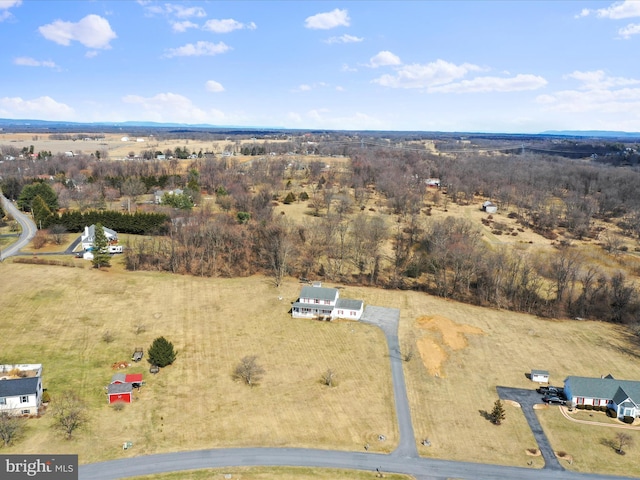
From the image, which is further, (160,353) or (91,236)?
(91,236)

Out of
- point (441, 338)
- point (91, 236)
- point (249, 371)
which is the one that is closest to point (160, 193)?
point (91, 236)

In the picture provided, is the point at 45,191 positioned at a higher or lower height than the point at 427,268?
Result: higher

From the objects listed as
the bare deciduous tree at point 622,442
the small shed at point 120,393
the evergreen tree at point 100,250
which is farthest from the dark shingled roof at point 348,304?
the evergreen tree at point 100,250

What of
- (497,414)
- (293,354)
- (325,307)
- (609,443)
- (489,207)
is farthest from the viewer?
(489,207)

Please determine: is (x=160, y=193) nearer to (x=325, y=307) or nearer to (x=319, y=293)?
(x=319, y=293)

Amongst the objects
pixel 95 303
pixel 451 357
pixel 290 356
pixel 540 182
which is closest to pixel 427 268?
pixel 451 357

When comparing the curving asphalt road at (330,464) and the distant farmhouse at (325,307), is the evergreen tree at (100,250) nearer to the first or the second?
the distant farmhouse at (325,307)

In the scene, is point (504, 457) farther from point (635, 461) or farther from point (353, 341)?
point (353, 341)

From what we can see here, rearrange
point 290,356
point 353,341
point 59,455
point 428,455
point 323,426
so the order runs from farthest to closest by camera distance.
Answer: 1. point 353,341
2. point 290,356
3. point 323,426
4. point 428,455
5. point 59,455
